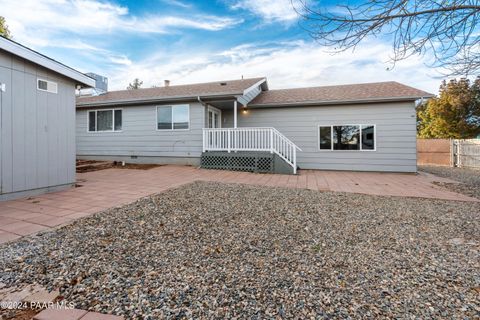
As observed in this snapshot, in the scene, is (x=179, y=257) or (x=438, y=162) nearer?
(x=179, y=257)

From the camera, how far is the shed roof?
9125 millimetres

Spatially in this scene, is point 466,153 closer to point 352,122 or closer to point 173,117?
point 352,122

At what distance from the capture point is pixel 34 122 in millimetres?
4719


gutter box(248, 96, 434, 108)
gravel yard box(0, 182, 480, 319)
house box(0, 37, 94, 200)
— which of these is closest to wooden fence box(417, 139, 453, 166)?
gutter box(248, 96, 434, 108)

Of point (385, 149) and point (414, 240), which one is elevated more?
point (385, 149)

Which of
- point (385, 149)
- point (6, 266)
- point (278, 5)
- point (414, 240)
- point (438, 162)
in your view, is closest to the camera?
point (6, 266)

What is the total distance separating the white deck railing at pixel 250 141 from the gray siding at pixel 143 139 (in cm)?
72

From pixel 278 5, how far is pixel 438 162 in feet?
52.8

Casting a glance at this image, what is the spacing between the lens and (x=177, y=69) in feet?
58.5

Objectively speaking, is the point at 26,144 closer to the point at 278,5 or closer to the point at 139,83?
the point at 278,5

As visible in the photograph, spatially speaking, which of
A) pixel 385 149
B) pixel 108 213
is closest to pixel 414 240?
pixel 108 213

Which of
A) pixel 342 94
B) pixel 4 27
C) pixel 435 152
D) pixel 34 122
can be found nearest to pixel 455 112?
pixel 435 152

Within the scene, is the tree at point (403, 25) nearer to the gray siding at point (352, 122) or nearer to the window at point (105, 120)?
the gray siding at point (352, 122)

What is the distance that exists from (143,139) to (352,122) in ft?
31.5
